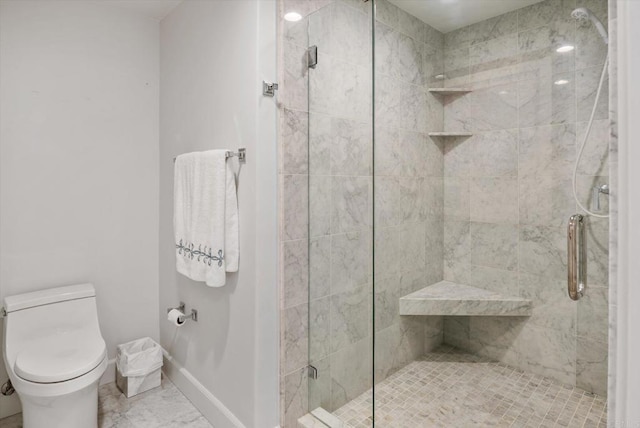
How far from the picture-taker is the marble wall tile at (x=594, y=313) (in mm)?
1494

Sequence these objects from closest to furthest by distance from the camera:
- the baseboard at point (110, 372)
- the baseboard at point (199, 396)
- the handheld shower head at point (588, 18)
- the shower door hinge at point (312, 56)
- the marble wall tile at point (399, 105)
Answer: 1. the handheld shower head at point (588, 18)
2. the marble wall tile at point (399, 105)
3. the shower door hinge at point (312, 56)
4. the baseboard at point (199, 396)
5. the baseboard at point (110, 372)

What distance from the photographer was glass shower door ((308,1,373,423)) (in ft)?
5.31

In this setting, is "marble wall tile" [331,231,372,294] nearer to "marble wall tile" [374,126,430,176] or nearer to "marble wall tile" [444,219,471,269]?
"marble wall tile" [374,126,430,176]

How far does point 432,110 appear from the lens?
1.70 metres

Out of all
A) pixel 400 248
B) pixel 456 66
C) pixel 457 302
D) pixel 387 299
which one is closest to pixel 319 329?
pixel 387 299

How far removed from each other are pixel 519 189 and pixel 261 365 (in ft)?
4.70

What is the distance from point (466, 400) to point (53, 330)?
86.1 inches

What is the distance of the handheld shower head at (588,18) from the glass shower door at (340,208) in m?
0.84

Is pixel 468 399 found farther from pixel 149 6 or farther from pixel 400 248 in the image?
pixel 149 6

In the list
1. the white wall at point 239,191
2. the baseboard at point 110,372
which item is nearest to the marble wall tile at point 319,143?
the white wall at point 239,191

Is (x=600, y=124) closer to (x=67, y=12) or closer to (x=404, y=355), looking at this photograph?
(x=404, y=355)

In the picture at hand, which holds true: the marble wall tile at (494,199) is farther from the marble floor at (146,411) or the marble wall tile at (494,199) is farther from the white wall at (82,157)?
the white wall at (82,157)

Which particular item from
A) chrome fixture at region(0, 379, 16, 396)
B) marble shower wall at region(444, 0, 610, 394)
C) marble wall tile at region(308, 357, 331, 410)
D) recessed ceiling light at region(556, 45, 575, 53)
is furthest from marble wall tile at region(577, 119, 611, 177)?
chrome fixture at region(0, 379, 16, 396)

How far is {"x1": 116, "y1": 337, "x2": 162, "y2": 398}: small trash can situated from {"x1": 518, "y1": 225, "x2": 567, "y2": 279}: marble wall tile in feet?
7.17
